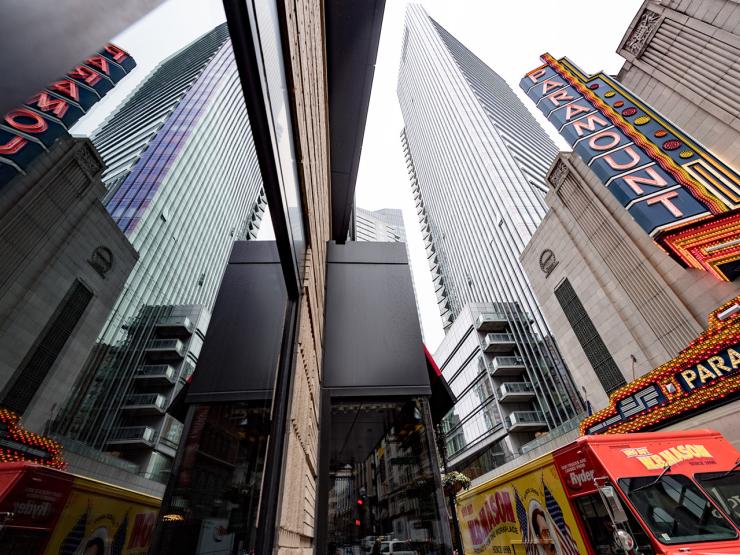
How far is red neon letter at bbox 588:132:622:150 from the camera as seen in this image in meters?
15.6

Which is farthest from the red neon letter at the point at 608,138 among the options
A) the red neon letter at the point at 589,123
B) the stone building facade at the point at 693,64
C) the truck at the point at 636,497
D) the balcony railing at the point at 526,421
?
the balcony railing at the point at 526,421

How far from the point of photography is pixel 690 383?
12.7m

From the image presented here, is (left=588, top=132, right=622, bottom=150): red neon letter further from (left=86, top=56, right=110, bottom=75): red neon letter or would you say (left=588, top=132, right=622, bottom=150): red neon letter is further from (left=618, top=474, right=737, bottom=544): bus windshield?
(left=86, top=56, right=110, bottom=75): red neon letter

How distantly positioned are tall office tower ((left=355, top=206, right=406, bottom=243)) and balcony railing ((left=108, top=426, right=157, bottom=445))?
82.4 metres

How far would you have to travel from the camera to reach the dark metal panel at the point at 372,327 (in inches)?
240

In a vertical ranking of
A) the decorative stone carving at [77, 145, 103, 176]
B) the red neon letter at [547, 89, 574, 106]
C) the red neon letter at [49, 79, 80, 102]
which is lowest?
the red neon letter at [49, 79, 80, 102]

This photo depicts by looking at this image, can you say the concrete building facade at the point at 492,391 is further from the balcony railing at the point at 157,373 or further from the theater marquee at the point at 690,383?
the balcony railing at the point at 157,373


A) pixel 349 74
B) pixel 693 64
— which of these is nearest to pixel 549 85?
pixel 693 64

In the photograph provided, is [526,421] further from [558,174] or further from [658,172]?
[658,172]

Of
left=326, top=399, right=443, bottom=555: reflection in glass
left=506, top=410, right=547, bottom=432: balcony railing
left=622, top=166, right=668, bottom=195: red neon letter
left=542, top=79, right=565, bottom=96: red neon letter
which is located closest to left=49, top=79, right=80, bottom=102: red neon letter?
left=326, top=399, right=443, bottom=555: reflection in glass

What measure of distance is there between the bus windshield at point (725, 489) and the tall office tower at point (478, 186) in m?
31.5

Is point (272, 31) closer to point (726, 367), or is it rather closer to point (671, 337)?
point (726, 367)

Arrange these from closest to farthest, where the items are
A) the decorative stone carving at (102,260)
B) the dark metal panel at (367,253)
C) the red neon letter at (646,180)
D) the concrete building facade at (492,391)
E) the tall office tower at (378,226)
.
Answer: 1. the decorative stone carving at (102,260)
2. the dark metal panel at (367,253)
3. the red neon letter at (646,180)
4. the concrete building facade at (492,391)
5. the tall office tower at (378,226)

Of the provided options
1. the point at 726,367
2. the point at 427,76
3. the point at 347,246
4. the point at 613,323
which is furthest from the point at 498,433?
the point at 427,76
